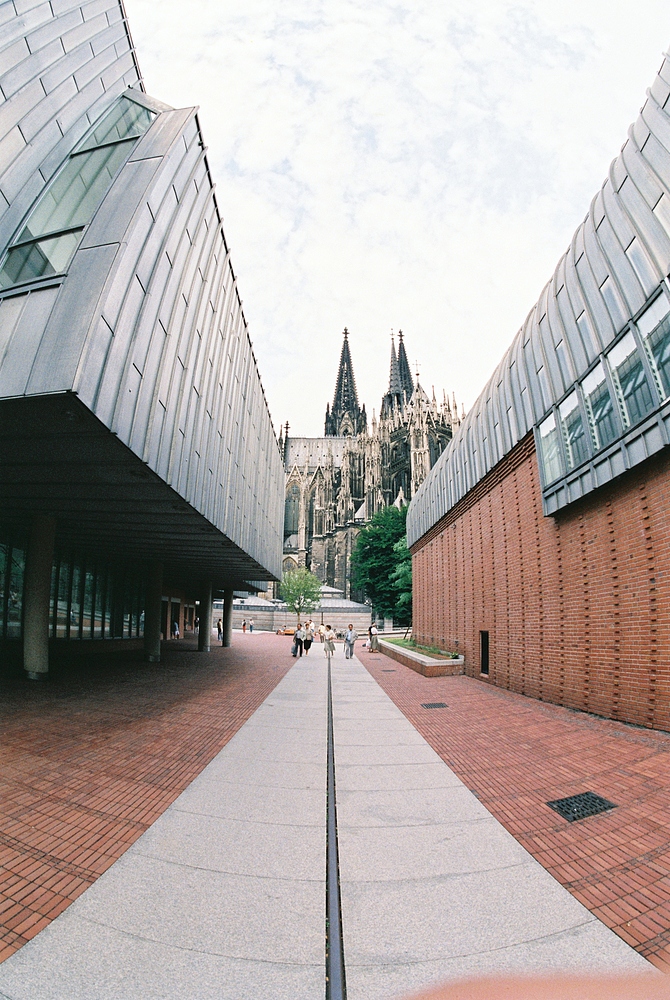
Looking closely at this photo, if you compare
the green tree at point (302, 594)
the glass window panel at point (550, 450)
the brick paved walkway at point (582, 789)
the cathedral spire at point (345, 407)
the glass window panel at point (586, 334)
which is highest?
the cathedral spire at point (345, 407)

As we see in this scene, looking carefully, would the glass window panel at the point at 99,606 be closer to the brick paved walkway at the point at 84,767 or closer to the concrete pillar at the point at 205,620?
the concrete pillar at the point at 205,620

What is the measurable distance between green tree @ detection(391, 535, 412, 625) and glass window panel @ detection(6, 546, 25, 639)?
90.4 ft

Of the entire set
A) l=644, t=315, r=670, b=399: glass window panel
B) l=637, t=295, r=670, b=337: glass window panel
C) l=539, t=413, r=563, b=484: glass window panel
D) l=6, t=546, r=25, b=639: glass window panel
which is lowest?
l=6, t=546, r=25, b=639: glass window panel

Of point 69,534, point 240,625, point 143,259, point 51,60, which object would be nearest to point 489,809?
point 143,259

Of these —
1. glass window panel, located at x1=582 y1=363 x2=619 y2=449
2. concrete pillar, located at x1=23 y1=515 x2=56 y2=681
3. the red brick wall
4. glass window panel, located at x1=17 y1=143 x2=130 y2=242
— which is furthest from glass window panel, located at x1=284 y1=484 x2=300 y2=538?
glass window panel, located at x1=582 y1=363 x2=619 y2=449

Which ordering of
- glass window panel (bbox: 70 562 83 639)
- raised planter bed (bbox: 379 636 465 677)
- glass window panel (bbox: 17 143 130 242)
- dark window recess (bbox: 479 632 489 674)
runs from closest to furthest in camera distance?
glass window panel (bbox: 17 143 130 242), dark window recess (bbox: 479 632 489 674), raised planter bed (bbox: 379 636 465 677), glass window panel (bbox: 70 562 83 639)

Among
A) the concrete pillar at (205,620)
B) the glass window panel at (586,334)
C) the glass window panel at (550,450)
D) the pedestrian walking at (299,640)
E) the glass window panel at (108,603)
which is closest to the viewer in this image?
the glass window panel at (586,334)

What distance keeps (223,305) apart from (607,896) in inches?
532

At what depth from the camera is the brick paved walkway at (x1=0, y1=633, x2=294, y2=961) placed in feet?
11.5

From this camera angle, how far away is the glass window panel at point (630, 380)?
26.2 ft

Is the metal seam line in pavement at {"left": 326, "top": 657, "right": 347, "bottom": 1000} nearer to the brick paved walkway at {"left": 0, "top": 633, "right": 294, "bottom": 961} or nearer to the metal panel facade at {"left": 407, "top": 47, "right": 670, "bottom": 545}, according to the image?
the brick paved walkway at {"left": 0, "top": 633, "right": 294, "bottom": 961}

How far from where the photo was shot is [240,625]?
5681cm

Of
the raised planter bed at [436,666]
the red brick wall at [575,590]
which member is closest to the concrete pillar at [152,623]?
the raised planter bed at [436,666]

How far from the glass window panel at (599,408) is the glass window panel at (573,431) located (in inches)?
11.6
